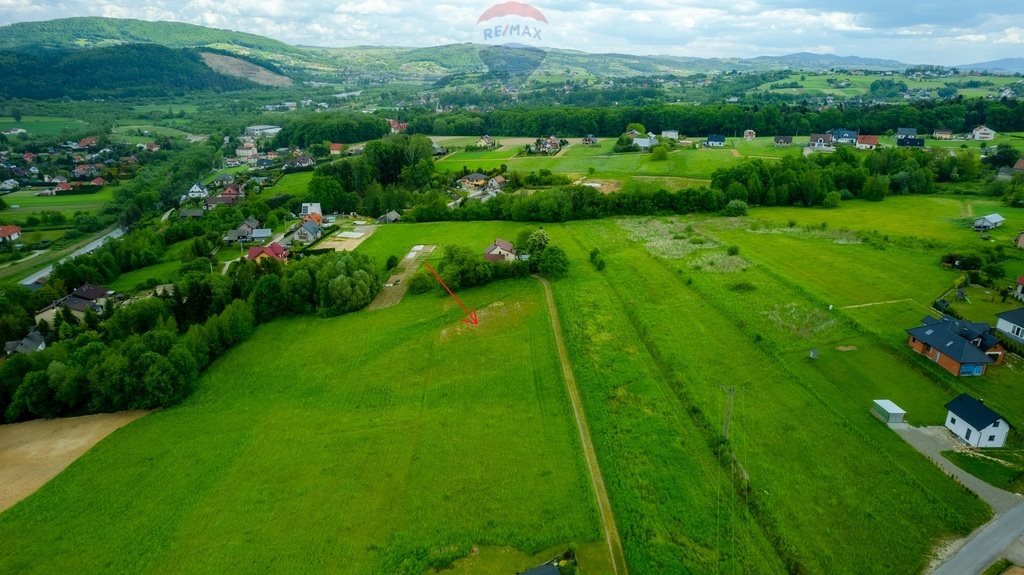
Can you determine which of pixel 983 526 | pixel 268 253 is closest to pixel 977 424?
pixel 983 526

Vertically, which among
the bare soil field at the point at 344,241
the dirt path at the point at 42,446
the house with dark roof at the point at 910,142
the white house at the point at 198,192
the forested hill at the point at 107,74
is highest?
the forested hill at the point at 107,74

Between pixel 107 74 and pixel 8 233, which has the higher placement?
→ pixel 107 74

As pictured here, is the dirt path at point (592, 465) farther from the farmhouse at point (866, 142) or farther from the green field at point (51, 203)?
the farmhouse at point (866, 142)

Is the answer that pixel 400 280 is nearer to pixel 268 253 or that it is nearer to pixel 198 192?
pixel 268 253

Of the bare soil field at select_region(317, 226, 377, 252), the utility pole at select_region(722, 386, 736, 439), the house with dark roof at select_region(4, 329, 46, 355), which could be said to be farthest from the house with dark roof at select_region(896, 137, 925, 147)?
the house with dark roof at select_region(4, 329, 46, 355)

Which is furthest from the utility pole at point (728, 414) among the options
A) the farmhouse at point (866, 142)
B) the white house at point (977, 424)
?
the farmhouse at point (866, 142)
